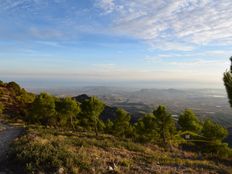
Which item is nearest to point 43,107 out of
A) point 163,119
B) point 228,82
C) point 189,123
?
point 163,119

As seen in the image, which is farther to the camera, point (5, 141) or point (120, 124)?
point (120, 124)

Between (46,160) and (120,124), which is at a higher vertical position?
(46,160)

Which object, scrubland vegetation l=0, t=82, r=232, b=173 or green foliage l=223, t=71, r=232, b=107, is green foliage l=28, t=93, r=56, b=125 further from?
green foliage l=223, t=71, r=232, b=107

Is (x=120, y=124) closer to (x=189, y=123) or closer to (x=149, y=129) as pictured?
(x=149, y=129)

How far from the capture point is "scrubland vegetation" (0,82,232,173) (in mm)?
16059

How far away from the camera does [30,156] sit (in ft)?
52.2

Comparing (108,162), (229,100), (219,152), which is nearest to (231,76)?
(229,100)

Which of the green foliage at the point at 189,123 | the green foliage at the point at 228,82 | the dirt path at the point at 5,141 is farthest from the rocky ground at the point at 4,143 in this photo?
the green foliage at the point at 189,123

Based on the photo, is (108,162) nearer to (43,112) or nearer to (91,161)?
(91,161)

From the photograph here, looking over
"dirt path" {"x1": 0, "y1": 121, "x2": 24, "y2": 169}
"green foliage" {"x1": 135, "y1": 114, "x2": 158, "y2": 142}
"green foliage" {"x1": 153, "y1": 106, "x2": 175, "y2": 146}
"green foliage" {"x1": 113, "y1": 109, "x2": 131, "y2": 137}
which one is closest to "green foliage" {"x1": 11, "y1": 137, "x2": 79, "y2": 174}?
"dirt path" {"x1": 0, "y1": 121, "x2": 24, "y2": 169}

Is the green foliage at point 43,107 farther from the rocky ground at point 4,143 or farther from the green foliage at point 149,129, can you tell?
the rocky ground at point 4,143

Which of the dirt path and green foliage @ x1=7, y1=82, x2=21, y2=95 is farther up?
green foliage @ x1=7, y1=82, x2=21, y2=95

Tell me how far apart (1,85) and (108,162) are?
87.5 m

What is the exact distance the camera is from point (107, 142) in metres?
30.9
